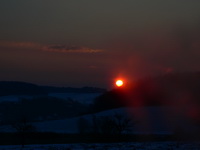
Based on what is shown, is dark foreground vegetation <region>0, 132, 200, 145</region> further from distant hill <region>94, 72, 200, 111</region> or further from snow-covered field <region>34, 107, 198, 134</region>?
distant hill <region>94, 72, 200, 111</region>

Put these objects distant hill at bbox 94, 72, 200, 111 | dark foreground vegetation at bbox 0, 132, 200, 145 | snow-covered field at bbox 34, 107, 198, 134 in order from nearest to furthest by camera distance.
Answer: dark foreground vegetation at bbox 0, 132, 200, 145, snow-covered field at bbox 34, 107, 198, 134, distant hill at bbox 94, 72, 200, 111

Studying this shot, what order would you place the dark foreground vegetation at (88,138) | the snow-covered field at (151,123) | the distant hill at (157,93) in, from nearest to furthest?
the dark foreground vegetation at (88,138), the snow-covered field at (151,123), the distant hill at (157,93)

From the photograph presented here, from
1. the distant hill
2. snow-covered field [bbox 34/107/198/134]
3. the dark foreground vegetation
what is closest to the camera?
the dark foreground vegetation

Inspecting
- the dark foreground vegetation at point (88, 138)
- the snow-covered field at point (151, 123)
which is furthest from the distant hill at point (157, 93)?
the dark foreground vegetation at point (88, 138)

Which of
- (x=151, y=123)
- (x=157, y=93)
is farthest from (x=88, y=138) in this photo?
(x=157, y=93)

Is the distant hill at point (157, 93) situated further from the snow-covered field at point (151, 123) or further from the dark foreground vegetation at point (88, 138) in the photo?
the dark foreground vegetation at point (88, 138)

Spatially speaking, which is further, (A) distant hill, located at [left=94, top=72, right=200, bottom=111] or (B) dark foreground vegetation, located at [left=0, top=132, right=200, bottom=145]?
(A) distant hill, located at [left=94, top=72, right=200, bottom=111]

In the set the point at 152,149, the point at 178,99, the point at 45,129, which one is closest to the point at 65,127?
the point at 45,129

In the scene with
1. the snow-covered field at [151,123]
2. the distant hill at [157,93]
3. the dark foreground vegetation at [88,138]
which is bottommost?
the dark foreground vegetation at [88,138]

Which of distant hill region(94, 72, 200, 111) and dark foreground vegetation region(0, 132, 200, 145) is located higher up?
distant hill region(94, 72, 200, 111)

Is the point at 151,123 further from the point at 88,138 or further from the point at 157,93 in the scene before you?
the point at 157,93

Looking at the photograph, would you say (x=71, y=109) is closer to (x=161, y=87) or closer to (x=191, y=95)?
(x=161, y=87)

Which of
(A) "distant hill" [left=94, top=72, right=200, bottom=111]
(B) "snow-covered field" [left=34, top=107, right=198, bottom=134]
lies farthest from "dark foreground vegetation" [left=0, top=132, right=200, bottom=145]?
(A) "distant hill" [left=94, top=72, right=200, bottom=111]

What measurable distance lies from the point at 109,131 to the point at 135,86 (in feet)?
240
